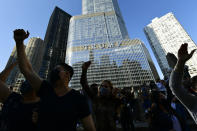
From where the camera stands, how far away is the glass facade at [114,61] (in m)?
66.8

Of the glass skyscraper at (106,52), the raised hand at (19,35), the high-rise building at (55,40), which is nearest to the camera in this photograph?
the raised hand at (19,35)

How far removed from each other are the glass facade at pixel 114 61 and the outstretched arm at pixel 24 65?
6586 cm

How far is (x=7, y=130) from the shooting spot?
1.23 m

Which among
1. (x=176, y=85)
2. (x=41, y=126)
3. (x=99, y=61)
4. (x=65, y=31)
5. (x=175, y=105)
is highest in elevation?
(x=65, y=31)

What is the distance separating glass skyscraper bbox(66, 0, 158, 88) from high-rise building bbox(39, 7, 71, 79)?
14044mm

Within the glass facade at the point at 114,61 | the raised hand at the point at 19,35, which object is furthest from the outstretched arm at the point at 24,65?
the glass facade at the point at 114,61

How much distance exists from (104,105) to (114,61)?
226 feet

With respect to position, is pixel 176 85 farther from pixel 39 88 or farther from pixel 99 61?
pixel 99 61

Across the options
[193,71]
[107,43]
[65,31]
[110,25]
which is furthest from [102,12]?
[193,71]

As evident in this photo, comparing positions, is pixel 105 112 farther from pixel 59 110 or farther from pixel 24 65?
pixel 24 65

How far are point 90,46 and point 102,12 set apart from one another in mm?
30028

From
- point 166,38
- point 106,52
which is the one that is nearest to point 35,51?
point 106,52

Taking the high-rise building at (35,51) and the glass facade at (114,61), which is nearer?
the glass facade at (114,61)

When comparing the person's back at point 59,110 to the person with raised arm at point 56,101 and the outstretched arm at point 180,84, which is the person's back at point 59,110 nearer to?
the person with raised arm at point 56,101
